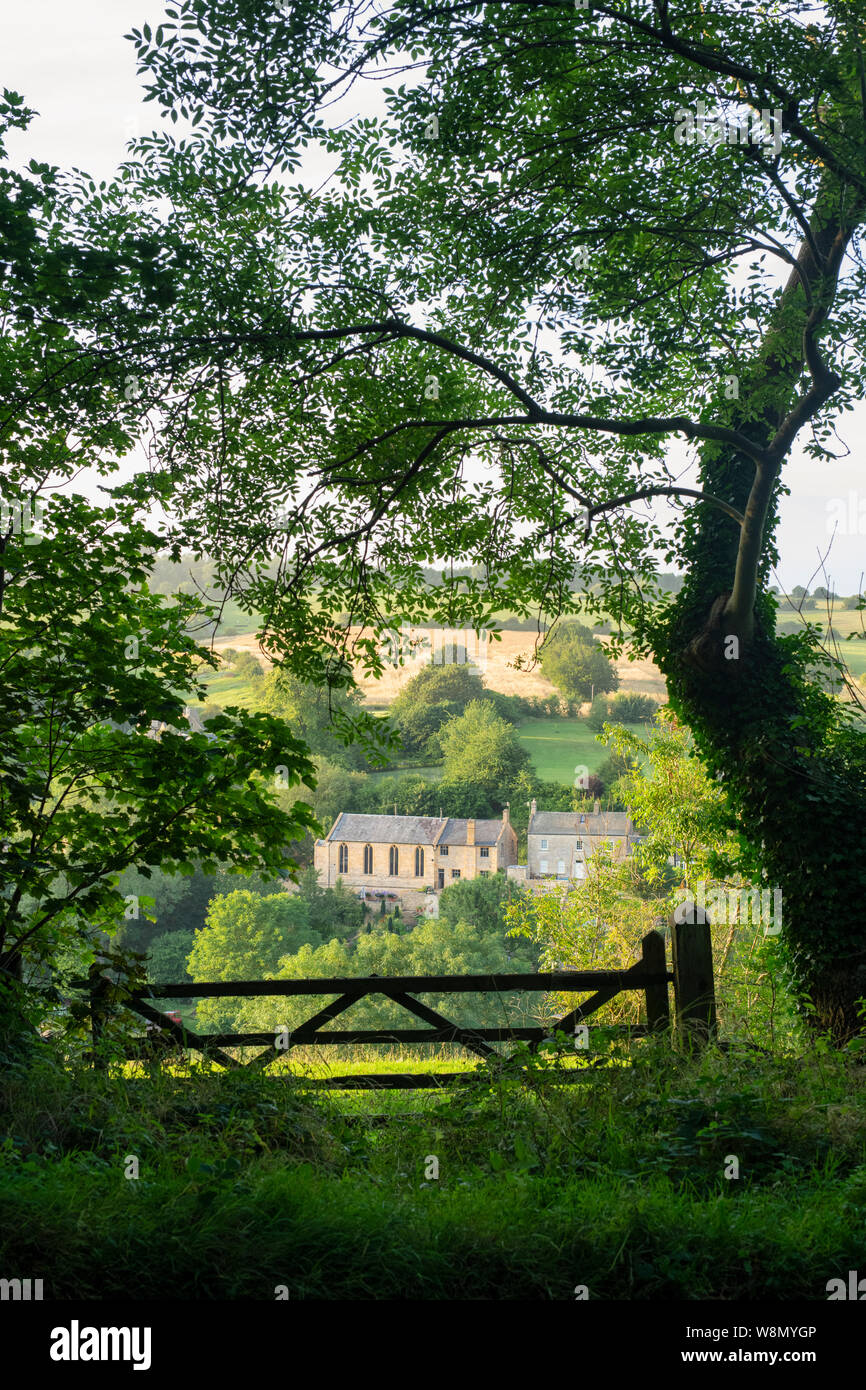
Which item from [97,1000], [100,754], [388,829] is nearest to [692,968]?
[97,1000]

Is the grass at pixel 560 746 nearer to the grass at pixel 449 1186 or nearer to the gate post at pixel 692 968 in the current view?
the gate post at pixel 692 968

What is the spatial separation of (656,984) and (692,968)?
296mm

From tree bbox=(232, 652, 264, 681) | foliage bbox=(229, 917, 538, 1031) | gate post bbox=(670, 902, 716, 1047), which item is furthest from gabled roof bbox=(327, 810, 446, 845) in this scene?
gate post bbox=(670, 902, 716, 1047)

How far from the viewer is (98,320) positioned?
6840 mm

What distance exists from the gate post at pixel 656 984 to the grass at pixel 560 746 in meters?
60.8

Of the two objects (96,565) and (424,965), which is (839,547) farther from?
(424,965)

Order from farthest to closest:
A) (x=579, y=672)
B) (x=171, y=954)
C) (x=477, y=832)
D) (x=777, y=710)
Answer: (x=579, y=672) < (x=477, y=832) < (x=171, y=954) < (x=777, y=710)

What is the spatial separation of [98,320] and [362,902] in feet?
195

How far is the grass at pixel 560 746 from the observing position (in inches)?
2749

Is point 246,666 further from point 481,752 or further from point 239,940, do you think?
point 239,940

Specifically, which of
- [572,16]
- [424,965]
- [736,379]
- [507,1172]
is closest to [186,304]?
[572,16]

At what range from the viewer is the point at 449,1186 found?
14.1ft

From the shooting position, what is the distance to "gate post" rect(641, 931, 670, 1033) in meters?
7.16

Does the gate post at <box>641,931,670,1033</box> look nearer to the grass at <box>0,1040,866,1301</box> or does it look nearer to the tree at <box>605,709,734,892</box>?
the grass at <box>0,1040,866,1301</box>
